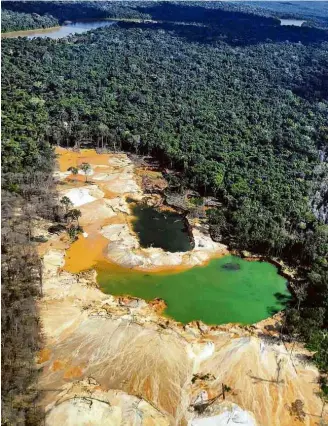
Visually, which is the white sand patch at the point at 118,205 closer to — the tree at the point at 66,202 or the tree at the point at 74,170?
the tree at the point at 66,202

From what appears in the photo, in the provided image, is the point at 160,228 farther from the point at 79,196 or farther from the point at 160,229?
the point at 79,196

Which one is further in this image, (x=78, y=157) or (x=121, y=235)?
(x=78, y=157)

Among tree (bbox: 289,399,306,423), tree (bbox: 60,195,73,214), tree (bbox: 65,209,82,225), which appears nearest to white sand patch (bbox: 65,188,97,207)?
tree (bbox: 60,195,73,214)

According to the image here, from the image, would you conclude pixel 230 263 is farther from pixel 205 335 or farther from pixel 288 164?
pixel 288 164

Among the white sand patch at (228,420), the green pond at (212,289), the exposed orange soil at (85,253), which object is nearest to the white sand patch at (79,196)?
the exposed orange soil at (85,253)

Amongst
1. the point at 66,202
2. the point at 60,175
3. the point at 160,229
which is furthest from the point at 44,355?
the point at 60,175

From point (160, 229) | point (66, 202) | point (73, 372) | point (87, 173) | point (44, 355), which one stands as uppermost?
point (66, 202)
